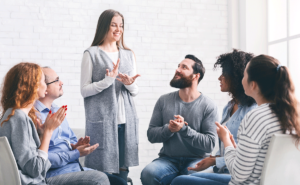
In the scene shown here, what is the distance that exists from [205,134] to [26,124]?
4.30 ft

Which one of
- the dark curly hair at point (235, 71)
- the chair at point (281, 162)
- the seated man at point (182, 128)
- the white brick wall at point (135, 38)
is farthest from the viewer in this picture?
the white brick wall at point (135, 38)

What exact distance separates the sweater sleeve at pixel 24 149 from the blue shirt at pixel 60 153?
0.84ft

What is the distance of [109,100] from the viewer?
2352mm

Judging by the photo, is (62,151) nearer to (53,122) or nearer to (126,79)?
(53,122)

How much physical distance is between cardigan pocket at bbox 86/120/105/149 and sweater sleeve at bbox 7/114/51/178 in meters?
0.83

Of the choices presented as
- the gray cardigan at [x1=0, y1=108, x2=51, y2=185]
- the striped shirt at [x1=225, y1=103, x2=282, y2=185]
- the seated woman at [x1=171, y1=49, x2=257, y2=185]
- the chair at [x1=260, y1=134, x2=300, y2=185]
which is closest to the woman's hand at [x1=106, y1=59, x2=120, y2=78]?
the seated woman at [x1=171, y1=49, x2=257, y2=185]

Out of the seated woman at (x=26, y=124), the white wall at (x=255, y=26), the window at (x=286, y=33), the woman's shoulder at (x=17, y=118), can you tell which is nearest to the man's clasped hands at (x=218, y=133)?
the seated woman at (x=26, y=124)

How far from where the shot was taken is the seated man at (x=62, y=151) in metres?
1.68

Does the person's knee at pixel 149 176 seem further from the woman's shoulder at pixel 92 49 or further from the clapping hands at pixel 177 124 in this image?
the woman's shoulder at pixel 92 49

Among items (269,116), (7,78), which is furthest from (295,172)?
(7,78)

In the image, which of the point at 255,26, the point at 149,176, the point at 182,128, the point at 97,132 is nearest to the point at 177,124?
the point at 182,128

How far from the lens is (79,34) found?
12.2ft

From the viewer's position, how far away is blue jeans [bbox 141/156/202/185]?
83.7 inches

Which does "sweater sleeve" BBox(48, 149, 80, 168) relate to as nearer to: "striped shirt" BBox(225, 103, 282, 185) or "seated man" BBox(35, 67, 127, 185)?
"seated man" BBox(35, 67, 127, 185)
